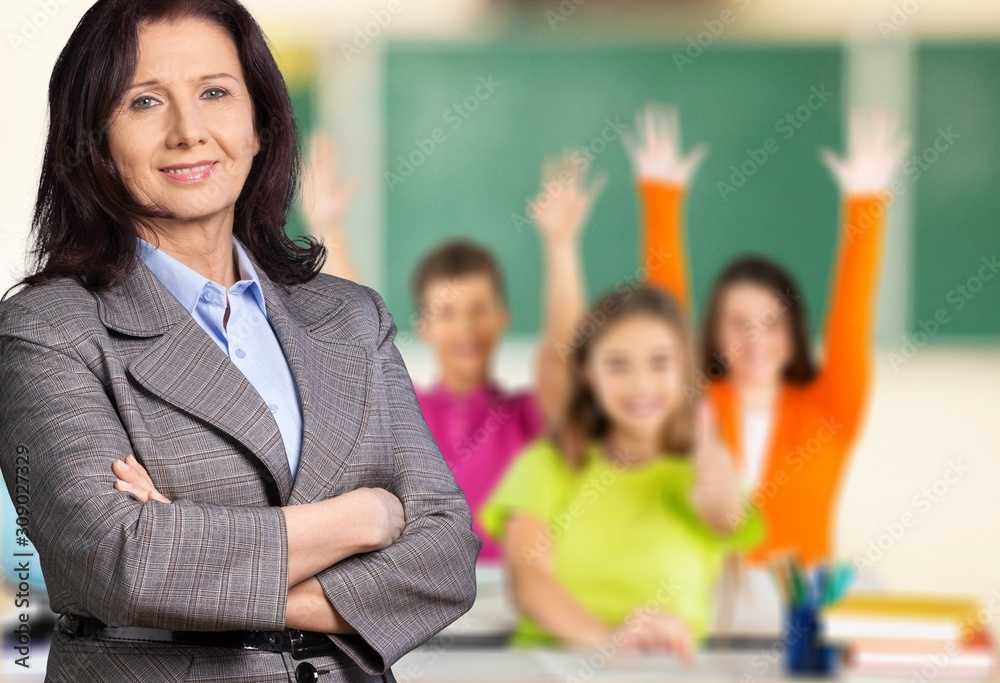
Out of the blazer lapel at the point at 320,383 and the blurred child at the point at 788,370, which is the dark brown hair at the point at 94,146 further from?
the blurred child at the point at 788,370

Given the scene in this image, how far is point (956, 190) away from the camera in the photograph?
179 inches

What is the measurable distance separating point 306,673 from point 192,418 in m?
0.31

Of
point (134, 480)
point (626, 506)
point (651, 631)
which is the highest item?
point (134, 480)

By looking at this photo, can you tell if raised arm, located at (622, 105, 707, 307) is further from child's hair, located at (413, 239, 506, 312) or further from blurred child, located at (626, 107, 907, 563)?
child's hair, located at (413, 239, 506, 312)

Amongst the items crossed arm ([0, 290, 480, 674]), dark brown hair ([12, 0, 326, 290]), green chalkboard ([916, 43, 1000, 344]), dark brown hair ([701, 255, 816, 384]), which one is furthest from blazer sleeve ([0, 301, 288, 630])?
green chalkboard ([916, 43, 1000, 344])

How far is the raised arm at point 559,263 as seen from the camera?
4332mm

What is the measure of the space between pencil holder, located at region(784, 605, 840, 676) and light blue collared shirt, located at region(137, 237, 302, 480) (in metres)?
3.27

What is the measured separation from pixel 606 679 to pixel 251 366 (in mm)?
3036

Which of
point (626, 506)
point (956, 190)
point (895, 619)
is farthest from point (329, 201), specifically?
point (895, 619)

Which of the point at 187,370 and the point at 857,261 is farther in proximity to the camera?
the point at 857,261

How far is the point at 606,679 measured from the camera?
419 centimetres

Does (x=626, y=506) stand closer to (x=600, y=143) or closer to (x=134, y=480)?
(x=600, y=143)

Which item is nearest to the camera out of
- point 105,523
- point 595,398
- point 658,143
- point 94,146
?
point 105,523

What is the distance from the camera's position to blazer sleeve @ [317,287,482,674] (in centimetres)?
139
